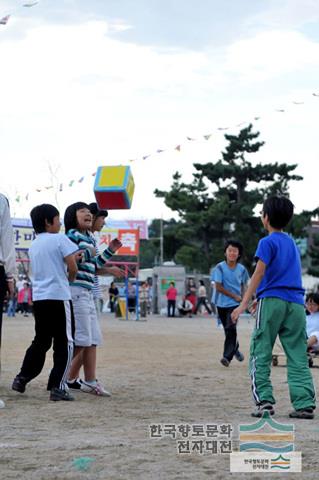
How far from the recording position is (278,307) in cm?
638

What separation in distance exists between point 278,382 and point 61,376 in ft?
8.84

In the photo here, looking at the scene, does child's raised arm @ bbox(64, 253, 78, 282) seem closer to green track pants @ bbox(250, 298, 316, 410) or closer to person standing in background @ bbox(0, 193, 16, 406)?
person standing in background @ bbox(0, 193, 16, 406)

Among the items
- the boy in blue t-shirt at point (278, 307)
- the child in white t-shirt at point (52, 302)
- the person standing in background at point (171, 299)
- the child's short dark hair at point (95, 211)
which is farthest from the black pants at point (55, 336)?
the person standing in background at point (171, 299)

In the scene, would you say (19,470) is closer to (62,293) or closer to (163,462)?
(163,462)

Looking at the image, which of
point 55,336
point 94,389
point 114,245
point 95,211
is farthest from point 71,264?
point 94,389

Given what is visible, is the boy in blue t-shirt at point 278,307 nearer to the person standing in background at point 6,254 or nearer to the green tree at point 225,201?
the person standing in background at point 6,254

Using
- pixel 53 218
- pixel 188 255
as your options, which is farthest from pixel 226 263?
pixel 188 255

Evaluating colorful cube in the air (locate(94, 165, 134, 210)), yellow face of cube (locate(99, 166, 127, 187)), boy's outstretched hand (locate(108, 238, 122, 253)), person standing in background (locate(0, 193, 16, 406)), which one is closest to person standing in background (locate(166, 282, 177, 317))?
yellow face of cube (locate(99, 166, 127, 187))

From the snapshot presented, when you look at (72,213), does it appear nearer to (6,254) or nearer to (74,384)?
(6,254)

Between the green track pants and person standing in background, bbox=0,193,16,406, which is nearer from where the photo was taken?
the green track pants

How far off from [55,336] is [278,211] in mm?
2035

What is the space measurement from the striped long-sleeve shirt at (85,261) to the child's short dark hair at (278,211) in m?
1.72

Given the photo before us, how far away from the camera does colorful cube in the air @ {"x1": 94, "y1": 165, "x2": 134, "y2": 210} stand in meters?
15.2

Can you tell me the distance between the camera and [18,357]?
11789 mm
